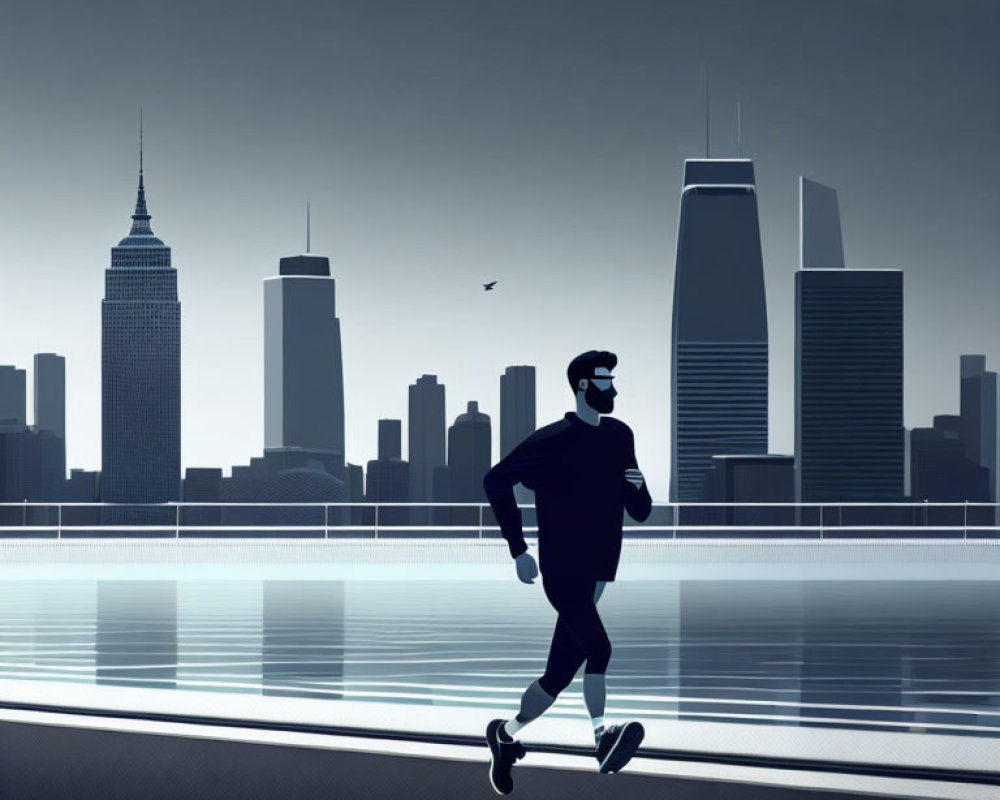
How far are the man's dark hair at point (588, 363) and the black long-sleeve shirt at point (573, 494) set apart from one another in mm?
155

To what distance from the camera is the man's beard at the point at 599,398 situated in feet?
14.5

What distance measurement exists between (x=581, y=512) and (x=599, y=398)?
38 cm

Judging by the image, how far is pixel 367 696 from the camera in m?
8.46

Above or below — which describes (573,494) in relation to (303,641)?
above

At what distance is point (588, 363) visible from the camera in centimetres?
440

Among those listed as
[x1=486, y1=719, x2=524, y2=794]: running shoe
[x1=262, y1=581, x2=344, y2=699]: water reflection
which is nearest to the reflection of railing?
[x1=262, y1=581, x2=344, y2=699]: water reflection

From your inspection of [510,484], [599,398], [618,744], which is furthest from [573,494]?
[618,744]

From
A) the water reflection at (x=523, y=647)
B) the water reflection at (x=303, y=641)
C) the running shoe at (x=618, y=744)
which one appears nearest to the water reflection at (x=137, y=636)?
the water reflection at (x=523, y=647)

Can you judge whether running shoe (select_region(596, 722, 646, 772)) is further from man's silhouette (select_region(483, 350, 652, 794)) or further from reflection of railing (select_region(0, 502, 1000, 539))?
reflection of railing (select_region(0, 502, 1000, 539))

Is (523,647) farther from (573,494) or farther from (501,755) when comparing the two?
(573,494)

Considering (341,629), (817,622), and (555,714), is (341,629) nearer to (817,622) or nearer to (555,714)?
(817,622)

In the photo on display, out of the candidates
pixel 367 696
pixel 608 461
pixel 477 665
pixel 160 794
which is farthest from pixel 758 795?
pixel 477 665

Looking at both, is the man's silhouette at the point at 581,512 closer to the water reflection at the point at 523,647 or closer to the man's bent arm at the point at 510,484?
the man's bent arm at the point at 510,484

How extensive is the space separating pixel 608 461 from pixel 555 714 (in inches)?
135
